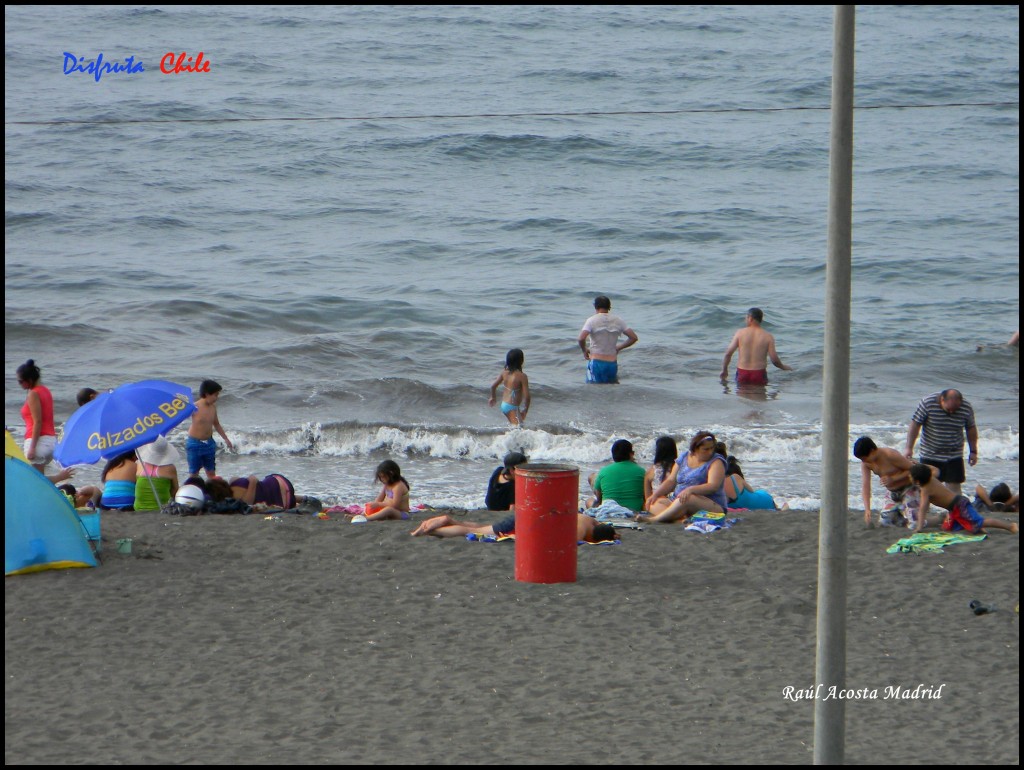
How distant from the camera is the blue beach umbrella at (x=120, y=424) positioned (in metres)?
9.80

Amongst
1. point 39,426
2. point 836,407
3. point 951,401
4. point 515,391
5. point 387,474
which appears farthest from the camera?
point 515,391

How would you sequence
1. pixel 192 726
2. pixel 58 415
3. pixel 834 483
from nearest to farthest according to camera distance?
1. pixel 834 483
2. pixel 192 726
3. pixel 58 415

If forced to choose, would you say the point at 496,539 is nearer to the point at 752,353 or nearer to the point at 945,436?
the point at 945,436

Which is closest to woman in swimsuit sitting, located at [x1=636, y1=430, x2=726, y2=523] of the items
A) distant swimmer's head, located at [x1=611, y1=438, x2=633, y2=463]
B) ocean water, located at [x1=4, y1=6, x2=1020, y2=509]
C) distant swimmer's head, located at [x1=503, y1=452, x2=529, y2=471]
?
distant swimmer's head, located at [x1=611, y1=438, x2=633, y2=463]

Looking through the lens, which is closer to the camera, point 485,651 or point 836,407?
point 836,407

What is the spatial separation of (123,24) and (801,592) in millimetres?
41973

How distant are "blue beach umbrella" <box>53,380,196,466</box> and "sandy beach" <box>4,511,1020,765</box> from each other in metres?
0.69

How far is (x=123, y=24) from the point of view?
4350cm

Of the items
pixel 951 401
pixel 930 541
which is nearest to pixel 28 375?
pixel 930 541

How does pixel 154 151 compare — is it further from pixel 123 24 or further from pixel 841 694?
pixel 841 694

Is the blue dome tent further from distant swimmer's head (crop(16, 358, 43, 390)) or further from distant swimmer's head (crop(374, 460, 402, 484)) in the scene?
distant swimmer's head (crop(16, 358, 43, 390))

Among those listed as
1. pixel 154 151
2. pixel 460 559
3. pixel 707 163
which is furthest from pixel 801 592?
pixel 154 151

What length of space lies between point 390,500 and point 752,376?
8709 millimetres

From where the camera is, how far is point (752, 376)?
17.5 metres
